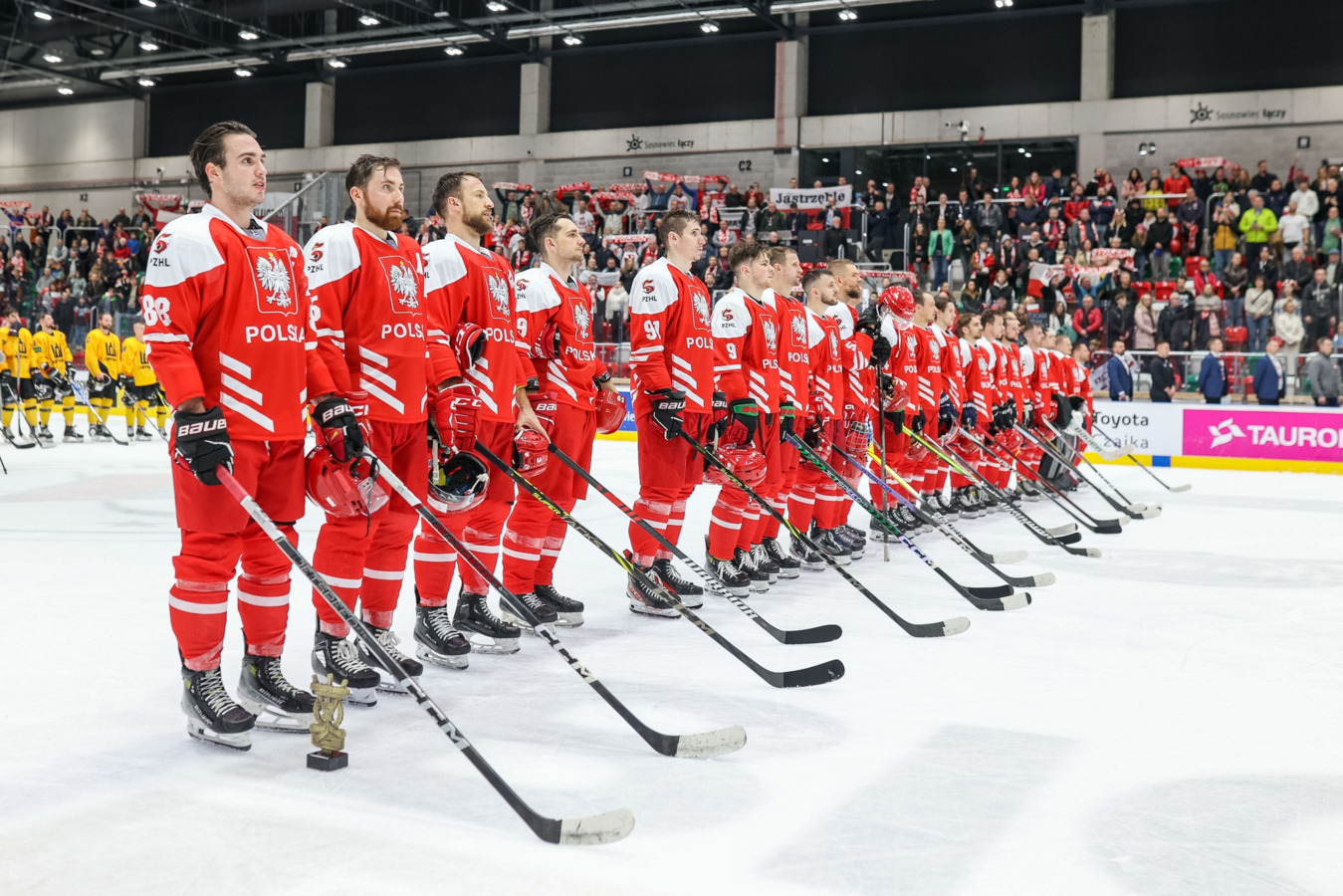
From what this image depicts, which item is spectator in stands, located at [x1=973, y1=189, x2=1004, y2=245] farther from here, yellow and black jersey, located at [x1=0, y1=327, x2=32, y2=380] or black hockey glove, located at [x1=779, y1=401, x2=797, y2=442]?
yellow and black jersey, located at [x1=0, y1=327, x2=32, y2=380]

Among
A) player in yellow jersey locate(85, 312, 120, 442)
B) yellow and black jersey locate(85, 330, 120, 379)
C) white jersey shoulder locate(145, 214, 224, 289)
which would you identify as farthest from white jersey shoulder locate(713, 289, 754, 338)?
yellow and black jersey locate(85, 330, 120, 379)

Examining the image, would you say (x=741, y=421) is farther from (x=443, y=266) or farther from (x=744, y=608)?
(x=443, y=266)

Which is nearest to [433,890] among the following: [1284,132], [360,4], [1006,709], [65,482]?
[1006,709]

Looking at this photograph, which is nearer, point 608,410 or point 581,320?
point 581,320

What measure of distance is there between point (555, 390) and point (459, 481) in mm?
903

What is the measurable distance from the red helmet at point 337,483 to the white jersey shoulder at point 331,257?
1.83 ft

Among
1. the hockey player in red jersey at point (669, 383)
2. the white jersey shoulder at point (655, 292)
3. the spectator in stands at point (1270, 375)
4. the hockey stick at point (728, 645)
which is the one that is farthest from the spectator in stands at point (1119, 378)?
the hockey stick at point (728, 645)

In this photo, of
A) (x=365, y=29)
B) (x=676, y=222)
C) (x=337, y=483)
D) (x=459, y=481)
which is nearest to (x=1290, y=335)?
(x=676, y=222)

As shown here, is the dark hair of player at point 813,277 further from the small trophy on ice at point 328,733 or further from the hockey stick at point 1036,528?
the small trophy on ice at point 328,733

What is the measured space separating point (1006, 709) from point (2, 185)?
30.0 meters

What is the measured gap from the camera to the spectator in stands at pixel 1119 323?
1310 cm

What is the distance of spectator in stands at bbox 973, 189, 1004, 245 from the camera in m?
16.8

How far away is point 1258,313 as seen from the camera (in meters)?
12.4

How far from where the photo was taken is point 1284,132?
17344mm
